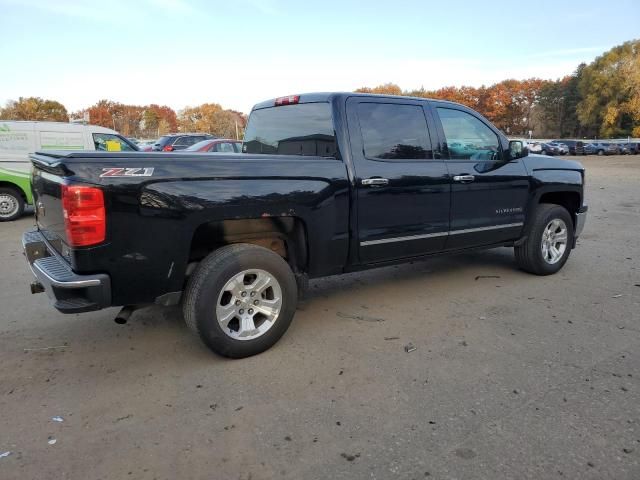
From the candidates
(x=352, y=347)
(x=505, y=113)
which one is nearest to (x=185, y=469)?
(x=352, y=347)

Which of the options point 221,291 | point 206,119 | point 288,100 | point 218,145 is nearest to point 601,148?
point 218,145

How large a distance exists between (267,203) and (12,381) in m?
2.13

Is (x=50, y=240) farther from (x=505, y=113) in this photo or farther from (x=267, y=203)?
(x=505, y=113)

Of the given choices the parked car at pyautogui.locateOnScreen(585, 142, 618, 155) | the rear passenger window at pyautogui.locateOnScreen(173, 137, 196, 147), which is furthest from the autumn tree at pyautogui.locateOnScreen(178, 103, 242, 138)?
the rear passenger window at pyautogui.locateOnScreen(173, 137, 196, 147)

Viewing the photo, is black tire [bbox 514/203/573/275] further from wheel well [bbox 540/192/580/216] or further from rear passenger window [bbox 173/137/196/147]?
rear passenger window [bbox 173/137/196/147]

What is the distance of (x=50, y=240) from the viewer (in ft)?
11.7

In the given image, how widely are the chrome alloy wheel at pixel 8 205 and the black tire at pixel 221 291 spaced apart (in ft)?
28.6

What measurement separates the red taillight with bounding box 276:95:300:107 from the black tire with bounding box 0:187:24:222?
8099 millimetres

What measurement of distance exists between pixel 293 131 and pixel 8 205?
8465mm

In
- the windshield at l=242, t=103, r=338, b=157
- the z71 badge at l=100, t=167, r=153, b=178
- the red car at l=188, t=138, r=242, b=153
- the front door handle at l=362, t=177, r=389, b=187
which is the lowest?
the front door handle at l=362, t=177, r=389, b=187

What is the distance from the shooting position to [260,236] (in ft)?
12.1

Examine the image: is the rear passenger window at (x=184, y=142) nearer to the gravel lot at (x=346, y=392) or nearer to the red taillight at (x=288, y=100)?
the gravel lot at (x=346, y=392)

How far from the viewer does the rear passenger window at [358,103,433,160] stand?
13.4ft

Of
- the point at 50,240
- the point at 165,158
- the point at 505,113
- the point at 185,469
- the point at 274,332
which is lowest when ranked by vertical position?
the point at 185,469
